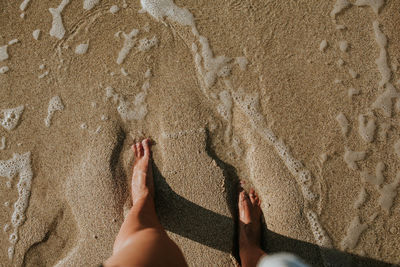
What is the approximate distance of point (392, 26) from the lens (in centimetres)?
203

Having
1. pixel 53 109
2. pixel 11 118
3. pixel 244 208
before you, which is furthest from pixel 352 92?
pixel 11 118

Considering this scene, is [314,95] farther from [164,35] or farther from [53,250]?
[53,250]

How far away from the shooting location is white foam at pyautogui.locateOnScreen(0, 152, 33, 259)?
2.01 metres

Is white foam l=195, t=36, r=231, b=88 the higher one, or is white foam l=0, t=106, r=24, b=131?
white foam l=0, t=106, r=24, b=131

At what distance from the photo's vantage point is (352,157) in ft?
6.48

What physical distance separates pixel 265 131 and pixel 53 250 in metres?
1.69

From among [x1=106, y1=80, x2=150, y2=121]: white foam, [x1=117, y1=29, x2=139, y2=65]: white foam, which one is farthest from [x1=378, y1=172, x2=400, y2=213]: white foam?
[x1=117, y1=29, x2=139, y2=65]: white foam

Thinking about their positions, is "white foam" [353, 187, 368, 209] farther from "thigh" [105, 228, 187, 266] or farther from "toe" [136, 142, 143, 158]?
"toe" [136, 142, 143, 158]

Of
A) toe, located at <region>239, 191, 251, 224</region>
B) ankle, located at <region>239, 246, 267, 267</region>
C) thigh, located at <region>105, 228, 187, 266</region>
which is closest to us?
thigh, located at <region>105, 228, 187, 266</region>

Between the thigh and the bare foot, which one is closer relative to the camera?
the thigh

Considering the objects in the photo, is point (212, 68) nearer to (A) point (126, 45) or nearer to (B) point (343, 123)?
(A) point (126, 45)

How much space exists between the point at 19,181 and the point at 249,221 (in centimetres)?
164

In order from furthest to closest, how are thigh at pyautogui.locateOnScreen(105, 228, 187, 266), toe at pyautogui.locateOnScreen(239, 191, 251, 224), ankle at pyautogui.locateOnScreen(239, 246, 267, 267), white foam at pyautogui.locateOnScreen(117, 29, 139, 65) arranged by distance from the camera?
white foam at pyautogui.locateOnScreen(117, 29, 139, 65) < toe at pyautogui.locateOnScreen(239, 191, 251, 224) < ankle at pyautogui.locateOnScreen(239, 246, 267, 267) < thigh at pyautogui.locateOnScreen(105, 228, 187, 266)

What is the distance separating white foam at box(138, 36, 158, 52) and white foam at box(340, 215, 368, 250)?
184 centimetres
